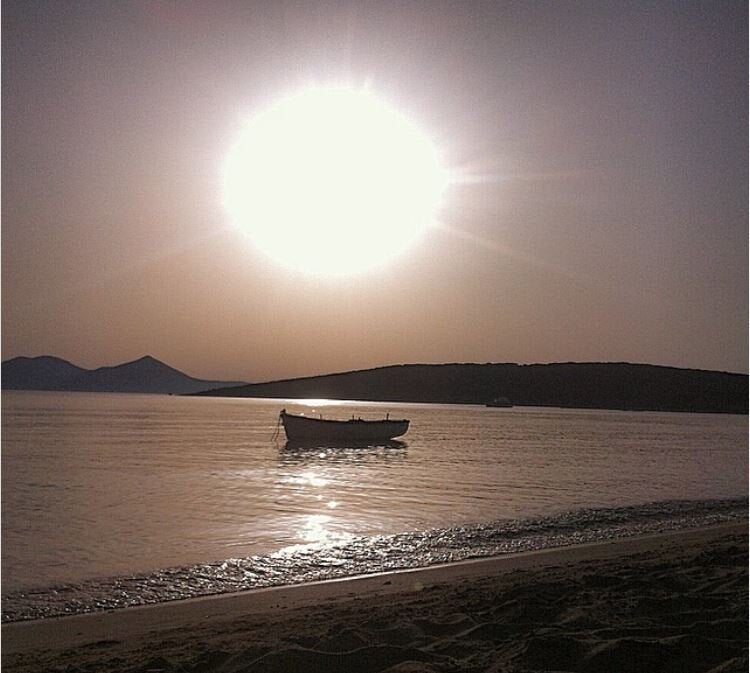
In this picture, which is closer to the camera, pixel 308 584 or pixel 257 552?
pixel 308 584

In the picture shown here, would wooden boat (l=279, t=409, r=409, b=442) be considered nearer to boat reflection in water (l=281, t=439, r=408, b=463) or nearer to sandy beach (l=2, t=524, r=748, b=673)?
boat reflection in water (l=281, t=439, r=408, b=463)

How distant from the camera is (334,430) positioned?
189 ft

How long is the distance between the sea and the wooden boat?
970 cm

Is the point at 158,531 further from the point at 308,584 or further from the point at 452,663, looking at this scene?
the point at 452,663

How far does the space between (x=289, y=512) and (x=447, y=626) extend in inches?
552

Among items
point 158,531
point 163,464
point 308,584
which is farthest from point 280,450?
point 308,584

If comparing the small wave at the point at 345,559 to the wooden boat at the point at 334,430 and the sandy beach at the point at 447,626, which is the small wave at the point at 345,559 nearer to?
the sandy beach at the point at 447,626

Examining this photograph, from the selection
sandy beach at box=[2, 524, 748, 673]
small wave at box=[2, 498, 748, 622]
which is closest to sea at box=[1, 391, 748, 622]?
small wave at box=[2, 498, 748, 622]

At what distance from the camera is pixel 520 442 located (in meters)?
66.3

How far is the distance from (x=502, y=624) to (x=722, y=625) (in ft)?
6.64

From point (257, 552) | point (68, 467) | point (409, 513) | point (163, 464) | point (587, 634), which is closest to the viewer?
point (587, 634)

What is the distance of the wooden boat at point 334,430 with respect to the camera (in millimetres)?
57969

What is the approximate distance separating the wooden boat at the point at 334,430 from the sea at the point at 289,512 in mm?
9700

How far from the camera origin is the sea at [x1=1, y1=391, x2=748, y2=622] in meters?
13.1
